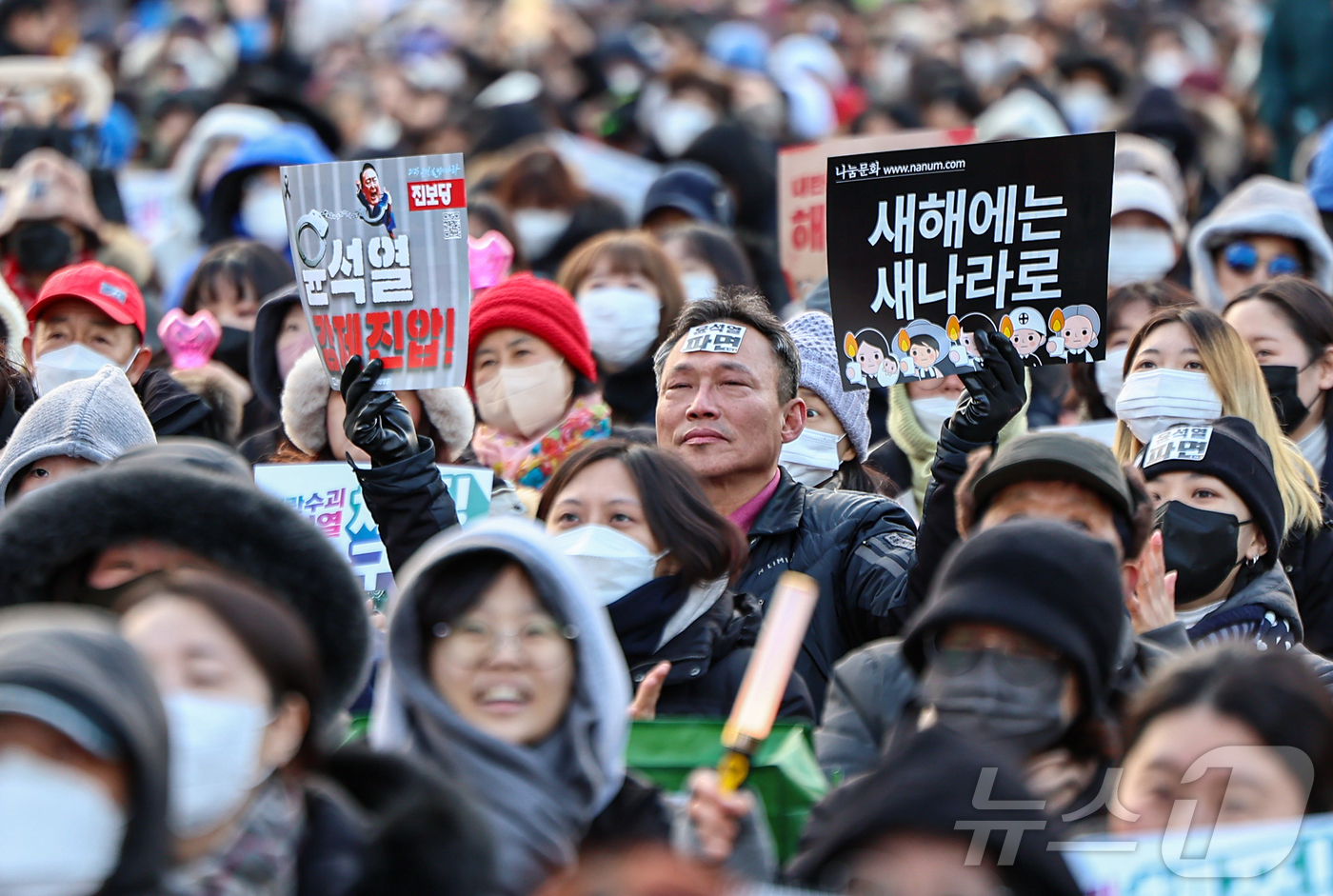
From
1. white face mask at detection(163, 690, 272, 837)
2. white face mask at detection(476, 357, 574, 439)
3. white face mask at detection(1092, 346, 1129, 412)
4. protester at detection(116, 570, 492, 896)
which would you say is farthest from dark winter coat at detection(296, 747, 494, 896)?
white face mask at detection(1092, 346, 1129, 412)

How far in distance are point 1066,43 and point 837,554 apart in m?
12.1

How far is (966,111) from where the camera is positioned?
13.3 metres

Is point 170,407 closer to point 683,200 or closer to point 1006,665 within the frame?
point 1006,665

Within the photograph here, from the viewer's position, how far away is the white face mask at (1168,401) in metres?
5.68

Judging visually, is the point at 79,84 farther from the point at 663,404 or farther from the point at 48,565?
the point at 48,565

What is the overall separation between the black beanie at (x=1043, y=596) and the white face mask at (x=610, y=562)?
1032 mm

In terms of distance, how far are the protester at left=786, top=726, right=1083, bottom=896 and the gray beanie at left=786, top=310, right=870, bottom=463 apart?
3292mm

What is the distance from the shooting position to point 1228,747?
3.12 m

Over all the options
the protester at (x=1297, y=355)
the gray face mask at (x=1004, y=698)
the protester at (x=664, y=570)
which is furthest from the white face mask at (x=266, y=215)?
the gray face mask at (x=1004, y=698)

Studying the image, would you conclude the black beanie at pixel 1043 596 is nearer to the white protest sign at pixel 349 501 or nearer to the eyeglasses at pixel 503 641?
the eyeglasses at pixel 503 641

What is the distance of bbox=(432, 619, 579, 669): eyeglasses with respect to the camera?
11.6ft

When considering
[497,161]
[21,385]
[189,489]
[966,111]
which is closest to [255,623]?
[189,489]

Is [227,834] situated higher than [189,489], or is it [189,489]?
[189,489]

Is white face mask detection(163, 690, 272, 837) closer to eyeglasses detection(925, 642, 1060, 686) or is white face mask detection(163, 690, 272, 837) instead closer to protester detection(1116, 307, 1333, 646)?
eyeglasses detection(925, 642, 1060, 686)
